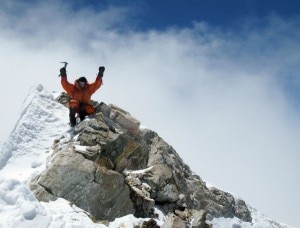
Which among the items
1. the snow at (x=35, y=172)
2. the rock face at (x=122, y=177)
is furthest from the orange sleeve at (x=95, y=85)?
the snow at (x=35, y=172)

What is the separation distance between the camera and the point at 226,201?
2578cm

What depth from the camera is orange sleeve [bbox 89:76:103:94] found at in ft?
68.7

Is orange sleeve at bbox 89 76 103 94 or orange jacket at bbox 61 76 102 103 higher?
orange sleeve at bbox 89 76 103 94

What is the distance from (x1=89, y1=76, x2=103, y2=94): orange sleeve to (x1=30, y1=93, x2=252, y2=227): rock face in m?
1.14

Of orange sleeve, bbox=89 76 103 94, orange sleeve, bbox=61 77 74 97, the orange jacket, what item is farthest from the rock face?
orange sleeve, bbox=61 77 74 97

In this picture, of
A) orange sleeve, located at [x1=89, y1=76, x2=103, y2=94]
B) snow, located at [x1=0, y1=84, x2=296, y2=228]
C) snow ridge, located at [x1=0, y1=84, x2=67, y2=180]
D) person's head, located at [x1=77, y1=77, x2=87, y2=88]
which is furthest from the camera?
orange sleeve, located at [x1=89, y1=76, x2=103, y2=94]

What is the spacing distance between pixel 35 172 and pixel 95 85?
5.38 m

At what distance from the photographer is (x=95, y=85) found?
69.1ft

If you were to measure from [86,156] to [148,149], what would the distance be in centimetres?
587

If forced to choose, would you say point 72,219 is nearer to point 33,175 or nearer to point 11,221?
point 11,221

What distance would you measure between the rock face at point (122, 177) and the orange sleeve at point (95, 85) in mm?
1140

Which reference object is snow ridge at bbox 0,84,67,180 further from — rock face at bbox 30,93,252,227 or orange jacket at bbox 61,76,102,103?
orange jacket at bbox 61,76,102,103

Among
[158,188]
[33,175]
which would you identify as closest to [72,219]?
[33,175]

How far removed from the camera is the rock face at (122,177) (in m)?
16.5
